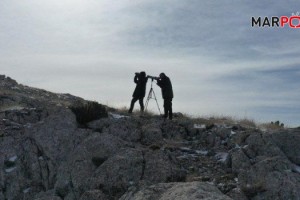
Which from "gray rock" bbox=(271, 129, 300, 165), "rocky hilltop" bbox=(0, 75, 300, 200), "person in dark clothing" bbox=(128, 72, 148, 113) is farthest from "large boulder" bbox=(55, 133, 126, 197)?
"person in dark clothing" bbox=(128, 72, 148, 113)

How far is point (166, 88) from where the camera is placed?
Answer: 23.2 meters

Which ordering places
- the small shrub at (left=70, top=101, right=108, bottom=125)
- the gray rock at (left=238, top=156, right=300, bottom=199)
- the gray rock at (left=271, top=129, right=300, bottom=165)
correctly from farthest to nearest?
the small shrub at (left=70, top=101, right=108, bottom=125), the gray rock at (left=271, top=129, right=300, bottom=165), the gray rock at (left=238, top=156, right=300, bottom=199)

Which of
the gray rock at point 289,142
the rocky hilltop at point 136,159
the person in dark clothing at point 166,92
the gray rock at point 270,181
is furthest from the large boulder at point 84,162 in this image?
the person in dark clothing at point 166,92

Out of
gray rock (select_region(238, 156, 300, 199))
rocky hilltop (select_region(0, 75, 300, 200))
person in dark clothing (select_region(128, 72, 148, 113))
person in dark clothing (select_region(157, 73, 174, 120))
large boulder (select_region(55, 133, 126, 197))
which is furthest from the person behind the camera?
person in dark clothing (select_region(128, 72, 148, 113))

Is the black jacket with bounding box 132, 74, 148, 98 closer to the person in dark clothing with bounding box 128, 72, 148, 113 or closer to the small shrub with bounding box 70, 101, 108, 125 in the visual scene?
the person in dark clothing with bounding box 128, 72, 148, 113

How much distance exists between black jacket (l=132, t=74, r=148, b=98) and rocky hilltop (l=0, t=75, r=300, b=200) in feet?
10.7

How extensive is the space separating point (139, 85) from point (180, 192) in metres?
16.2

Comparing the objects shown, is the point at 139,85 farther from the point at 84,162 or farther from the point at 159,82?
the point at 84,162

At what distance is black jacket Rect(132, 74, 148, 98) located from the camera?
24812mm

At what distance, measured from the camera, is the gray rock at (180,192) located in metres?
8.60

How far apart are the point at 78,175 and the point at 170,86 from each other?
10.4 metres

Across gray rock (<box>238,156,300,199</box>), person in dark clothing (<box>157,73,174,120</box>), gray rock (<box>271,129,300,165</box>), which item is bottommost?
gray rock (<box>238,156,300,199</box>)

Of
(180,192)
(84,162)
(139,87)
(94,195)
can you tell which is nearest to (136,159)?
(84,162)

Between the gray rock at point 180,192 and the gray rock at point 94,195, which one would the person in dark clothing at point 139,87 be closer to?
the gray rock at point 94,195
